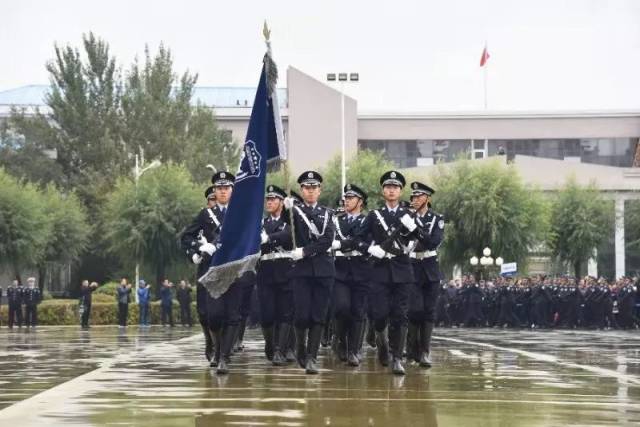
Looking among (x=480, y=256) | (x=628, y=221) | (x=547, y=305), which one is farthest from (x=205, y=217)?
(x=628, y=221)

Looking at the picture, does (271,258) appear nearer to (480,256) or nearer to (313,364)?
(313,364)

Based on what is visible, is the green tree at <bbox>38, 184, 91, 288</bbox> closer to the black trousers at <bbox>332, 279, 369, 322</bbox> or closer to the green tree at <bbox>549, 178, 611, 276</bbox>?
the green tree at <bbox>549, 178, 611, 276</bbox>

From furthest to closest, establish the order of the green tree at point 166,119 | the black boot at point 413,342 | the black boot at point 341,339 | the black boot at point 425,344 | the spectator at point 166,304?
the green tree at point 166,119
the spectator at point 166,304
the black boot at point 341,339
the black boot at point 413,342
the black boot at point 425,344

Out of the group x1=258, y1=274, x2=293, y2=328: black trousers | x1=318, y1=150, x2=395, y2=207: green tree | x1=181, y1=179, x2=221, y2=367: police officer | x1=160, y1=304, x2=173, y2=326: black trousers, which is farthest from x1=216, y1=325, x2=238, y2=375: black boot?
x1=318, y1=150, x2=395, y2=207: green tree

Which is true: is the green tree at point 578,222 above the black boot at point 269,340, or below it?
above

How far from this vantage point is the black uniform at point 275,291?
1692cm

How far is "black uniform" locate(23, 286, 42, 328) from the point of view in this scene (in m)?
43.7

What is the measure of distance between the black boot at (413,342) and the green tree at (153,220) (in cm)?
3980

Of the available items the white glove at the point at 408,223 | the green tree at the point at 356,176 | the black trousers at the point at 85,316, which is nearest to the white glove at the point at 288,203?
the white glove at the point at 408,223

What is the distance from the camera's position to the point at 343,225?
1706 cm

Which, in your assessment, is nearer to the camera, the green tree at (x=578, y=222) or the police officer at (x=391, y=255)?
the police officer at (x=391, y=255)

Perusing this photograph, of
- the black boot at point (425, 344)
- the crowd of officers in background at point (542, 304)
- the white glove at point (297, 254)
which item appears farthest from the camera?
the crowd of officers in background at point (542, 304)

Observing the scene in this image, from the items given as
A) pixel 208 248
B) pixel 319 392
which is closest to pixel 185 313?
pixel 208 248

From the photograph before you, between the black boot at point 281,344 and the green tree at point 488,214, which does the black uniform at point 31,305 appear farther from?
the black boot at point 281,344
